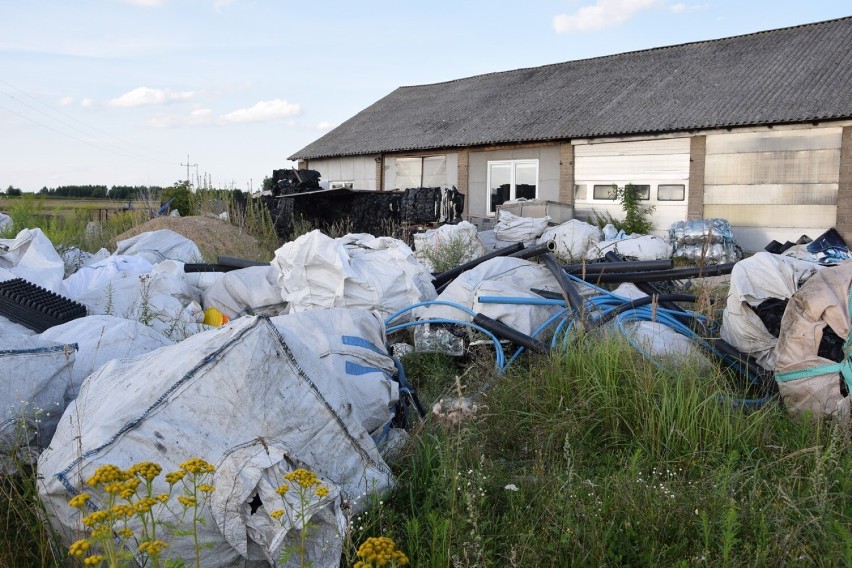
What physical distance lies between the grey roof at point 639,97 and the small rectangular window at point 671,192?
45.6 inches

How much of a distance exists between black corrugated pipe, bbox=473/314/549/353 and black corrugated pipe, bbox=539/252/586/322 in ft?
0.95

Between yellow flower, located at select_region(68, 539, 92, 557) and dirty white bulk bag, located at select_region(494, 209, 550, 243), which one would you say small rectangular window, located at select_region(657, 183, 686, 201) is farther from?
yellow flower, located at select_region(68, 539, 92, 557)

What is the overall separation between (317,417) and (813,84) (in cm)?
1464

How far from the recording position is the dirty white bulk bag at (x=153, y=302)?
4327mm

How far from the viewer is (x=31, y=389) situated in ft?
8.52

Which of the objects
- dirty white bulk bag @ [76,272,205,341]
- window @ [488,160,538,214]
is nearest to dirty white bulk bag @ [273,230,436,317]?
dirty white bulk bag @ [76,272,205,341]

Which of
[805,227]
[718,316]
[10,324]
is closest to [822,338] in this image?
[718,316]

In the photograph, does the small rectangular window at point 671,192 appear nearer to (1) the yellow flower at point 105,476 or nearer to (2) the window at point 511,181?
(2) the window at point 511,181

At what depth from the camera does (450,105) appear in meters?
21.9

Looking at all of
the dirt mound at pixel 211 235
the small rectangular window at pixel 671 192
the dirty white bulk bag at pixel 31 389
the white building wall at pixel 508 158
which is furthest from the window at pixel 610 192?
the dirty white bulk bag at pixel 31 389

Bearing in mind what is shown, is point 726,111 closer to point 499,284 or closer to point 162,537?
point 499,284

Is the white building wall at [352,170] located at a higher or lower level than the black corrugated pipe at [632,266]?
higher

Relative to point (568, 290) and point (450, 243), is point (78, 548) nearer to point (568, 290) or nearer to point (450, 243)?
point (568, 290)

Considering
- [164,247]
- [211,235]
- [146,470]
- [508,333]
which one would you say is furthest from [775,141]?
[146,470]
